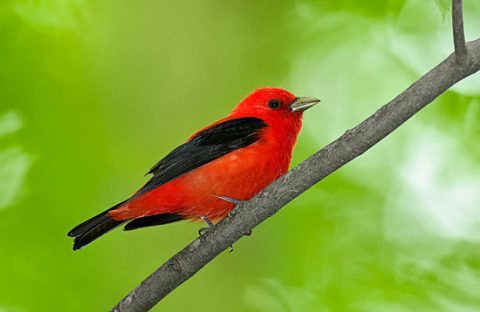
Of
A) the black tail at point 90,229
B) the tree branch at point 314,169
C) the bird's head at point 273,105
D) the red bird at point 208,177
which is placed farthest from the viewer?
the bird's head at point 273,105

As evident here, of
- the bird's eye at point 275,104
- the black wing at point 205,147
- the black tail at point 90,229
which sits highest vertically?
the bird's eye at point 275,104

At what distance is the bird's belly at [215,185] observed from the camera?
5.32 m

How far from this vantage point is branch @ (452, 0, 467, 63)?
11.6 ft

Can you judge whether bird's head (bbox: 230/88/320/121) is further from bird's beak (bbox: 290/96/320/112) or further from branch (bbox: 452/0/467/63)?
branch (bbox: 452/0/467/63)

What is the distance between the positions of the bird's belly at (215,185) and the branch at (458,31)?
1993mm

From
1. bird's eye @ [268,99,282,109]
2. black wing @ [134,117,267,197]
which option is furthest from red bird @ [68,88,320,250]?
bird's eye @ [268,99,282,109]

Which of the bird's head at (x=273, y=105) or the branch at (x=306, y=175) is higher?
the bird's head at (x=273, y=105)

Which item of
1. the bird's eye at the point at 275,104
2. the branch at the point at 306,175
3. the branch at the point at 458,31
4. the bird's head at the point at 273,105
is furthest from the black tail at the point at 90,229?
the branch at the point at 458,31

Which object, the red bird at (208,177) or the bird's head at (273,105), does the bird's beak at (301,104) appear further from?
the red bird at (208,177)

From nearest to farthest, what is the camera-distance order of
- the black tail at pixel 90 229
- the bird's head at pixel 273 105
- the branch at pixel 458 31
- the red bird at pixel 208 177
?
1. the branch at pixel 458 31
2. the black tail at pixel 90 229
3. the red bird at pixel 208 177
4. the bird's head at pixel 273 105

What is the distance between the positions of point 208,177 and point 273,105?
3.45 feet

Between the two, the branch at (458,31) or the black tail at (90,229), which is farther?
the black tail at (90,229)

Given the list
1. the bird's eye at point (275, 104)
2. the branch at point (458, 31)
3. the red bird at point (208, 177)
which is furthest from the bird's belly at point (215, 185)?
the branch at point (458, 31)

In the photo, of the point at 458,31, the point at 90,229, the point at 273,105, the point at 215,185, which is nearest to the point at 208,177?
the point at 215,185
